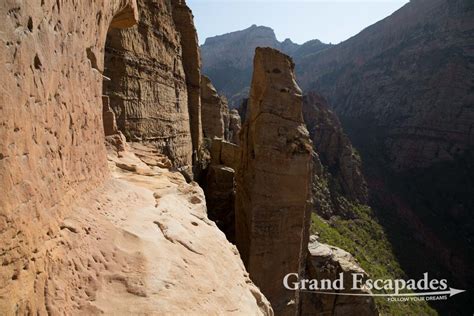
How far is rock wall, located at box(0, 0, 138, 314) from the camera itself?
2049 millimetres

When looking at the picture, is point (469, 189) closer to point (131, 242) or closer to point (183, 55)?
point (183, 55)

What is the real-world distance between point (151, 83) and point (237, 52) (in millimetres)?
104817

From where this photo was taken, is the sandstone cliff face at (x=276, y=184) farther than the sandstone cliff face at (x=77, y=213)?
Yes

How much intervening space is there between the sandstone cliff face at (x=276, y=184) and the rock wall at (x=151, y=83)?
10.9 ft

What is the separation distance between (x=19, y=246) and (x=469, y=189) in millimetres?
45172

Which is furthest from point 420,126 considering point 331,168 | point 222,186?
point 222,186

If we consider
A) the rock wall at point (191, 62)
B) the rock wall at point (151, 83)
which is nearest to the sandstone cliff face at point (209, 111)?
the rock wall at point (191, 62)

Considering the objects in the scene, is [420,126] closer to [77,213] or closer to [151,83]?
[151,83]

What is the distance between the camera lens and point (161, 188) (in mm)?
5074

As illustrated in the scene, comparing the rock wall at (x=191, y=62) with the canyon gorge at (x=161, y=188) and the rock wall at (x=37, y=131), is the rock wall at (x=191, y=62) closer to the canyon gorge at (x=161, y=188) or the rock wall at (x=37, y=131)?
the canyon gorge at (x=161, y=188)

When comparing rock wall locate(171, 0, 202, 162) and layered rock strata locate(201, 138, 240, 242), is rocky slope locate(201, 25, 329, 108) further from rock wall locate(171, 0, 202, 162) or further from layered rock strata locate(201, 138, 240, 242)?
rock wall locate(171, 0, 202, 162)

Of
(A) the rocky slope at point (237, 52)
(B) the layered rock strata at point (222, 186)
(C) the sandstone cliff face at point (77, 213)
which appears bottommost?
(B) the layered rock strata at point (222, 186)

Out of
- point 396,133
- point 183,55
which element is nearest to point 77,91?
point 183,55

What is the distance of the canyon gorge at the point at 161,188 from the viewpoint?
7.61ft
